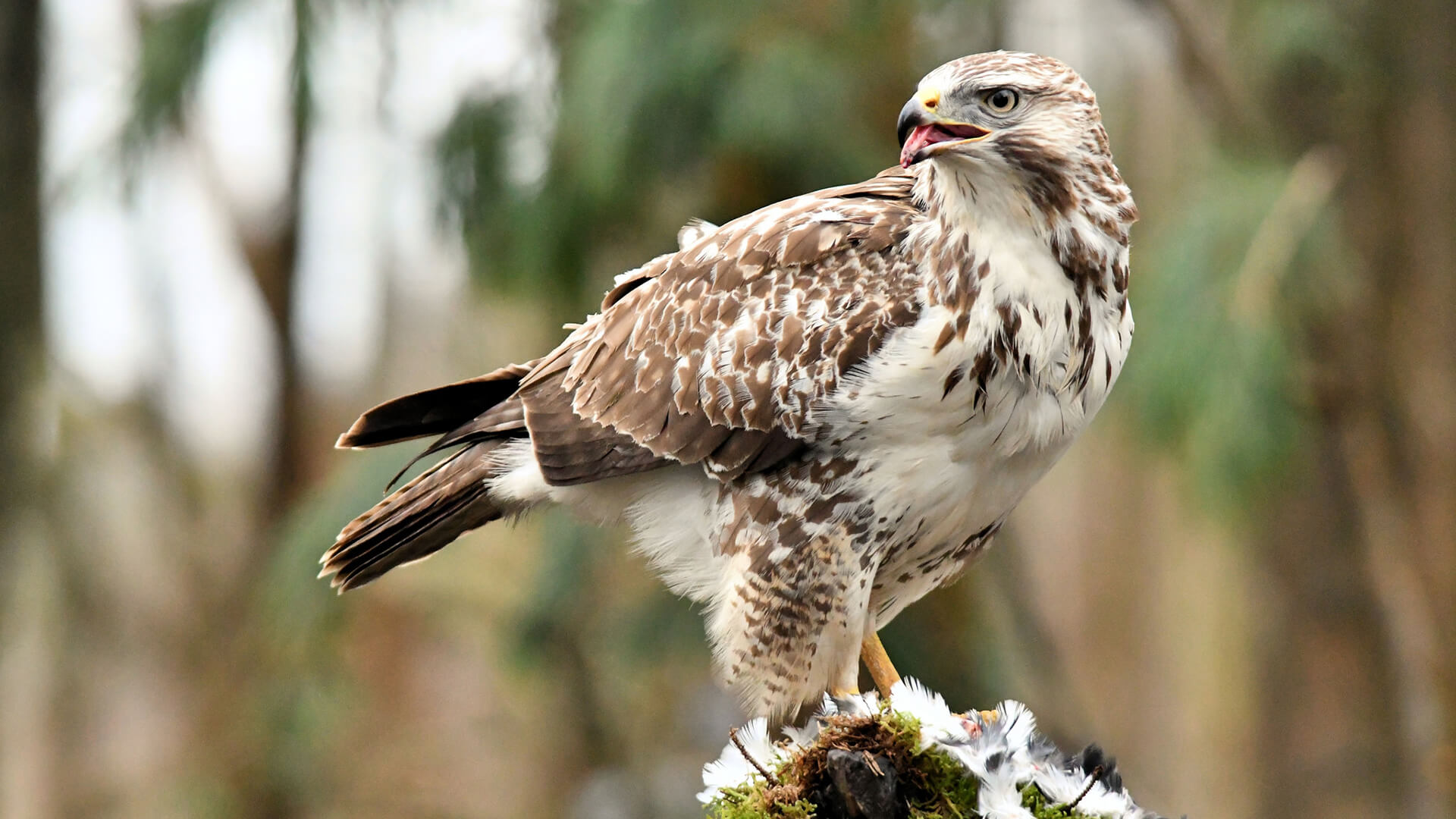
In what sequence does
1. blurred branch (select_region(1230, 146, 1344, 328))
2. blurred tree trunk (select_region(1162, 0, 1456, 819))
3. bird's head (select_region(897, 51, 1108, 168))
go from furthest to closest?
blurred tree trunk (select_region(1162, 0, 1456, 819)), blurred branch (select_region(1230, 146, 1344, 328)), bird's head (select_region(897, 51, 1108, 168))

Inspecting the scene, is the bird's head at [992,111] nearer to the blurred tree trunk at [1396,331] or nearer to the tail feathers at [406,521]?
the tail feathers at [406,521]

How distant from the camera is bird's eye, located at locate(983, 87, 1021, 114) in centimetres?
225

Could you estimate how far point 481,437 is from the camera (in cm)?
293

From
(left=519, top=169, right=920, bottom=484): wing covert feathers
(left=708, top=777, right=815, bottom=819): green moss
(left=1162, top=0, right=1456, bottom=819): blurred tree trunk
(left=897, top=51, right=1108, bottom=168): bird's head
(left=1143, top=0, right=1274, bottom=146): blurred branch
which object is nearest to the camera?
(left=708, top=777, right=815, bottom=819): green moss

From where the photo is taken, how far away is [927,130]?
2.23 m

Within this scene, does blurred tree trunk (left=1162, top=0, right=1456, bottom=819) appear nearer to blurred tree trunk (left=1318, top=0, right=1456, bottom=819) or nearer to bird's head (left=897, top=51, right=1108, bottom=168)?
blurred tree trunk (left=1318, top=0, right=1456, bottom=819)

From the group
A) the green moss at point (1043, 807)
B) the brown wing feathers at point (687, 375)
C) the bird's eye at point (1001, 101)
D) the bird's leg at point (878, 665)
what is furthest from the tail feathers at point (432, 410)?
the green moss at point (1043, 807)

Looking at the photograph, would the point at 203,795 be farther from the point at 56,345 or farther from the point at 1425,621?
the point at 1425,621

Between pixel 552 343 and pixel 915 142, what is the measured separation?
126 inches

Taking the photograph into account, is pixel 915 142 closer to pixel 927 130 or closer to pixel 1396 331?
pixel 927 130

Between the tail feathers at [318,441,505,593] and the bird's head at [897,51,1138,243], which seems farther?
the tail feathers at [318,441,505,593]

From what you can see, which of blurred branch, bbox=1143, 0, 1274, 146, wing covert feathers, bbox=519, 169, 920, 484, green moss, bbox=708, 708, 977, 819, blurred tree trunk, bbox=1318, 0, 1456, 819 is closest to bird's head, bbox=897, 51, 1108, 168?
wing covert feathers, bbox=519, 169, 920, 484

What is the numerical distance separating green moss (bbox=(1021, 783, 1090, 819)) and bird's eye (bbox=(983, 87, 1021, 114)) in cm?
109

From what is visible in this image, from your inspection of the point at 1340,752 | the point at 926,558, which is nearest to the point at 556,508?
the point at 926,558
